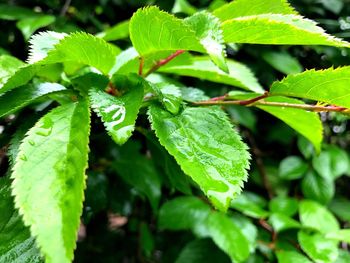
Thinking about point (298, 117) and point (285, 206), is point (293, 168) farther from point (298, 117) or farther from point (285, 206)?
point (298, 117)

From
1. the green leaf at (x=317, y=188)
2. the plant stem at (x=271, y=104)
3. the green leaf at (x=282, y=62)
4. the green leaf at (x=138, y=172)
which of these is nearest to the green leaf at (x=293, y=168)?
the green leaf at (x=317, y=188)

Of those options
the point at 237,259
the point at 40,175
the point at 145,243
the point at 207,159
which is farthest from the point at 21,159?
the point at 145,243

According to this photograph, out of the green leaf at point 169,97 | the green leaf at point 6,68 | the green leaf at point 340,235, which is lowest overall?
the green leaf at point 340,235

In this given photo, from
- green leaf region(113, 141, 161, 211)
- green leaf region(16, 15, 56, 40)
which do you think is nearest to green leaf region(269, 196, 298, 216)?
green leaf region(113, 141, 161, 211)

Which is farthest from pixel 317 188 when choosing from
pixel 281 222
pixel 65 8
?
pixel 65 8

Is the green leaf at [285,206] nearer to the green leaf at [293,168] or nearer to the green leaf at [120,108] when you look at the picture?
the green leaf at [293,168]

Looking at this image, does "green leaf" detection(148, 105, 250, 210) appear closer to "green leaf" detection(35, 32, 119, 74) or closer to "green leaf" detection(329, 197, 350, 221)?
"green leaf" detection(35, 32, 119, 74)
